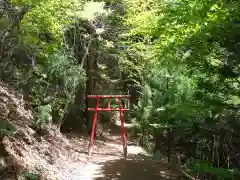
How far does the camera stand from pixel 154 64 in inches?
635

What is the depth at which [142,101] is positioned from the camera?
1502cm

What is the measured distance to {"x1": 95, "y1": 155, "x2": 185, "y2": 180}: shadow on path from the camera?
375 inches

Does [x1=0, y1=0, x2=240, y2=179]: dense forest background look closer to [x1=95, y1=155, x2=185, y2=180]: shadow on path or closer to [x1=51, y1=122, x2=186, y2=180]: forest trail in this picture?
[x1=95, y1=155, x2=185, y2=180]: shadow on path

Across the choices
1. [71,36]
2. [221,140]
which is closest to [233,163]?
[221,140]

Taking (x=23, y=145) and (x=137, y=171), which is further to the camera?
(x=137, y=171)

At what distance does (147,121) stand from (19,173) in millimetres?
8018

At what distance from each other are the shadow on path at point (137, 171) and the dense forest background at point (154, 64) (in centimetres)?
97

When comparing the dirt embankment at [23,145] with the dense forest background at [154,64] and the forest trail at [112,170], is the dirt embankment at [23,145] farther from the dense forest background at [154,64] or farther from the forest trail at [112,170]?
the dense forest background at [154,64]

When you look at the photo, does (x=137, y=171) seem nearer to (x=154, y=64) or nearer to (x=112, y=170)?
(x=112, y=170)

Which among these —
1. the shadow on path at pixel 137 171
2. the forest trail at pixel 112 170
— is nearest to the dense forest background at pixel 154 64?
the shadow on path at pixel 137 171

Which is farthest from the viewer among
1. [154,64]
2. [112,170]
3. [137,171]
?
[154,64]

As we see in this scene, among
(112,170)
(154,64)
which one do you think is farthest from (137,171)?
(154,64)

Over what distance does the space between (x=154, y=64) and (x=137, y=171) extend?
7.32 meters

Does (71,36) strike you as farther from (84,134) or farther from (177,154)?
(177,154)
